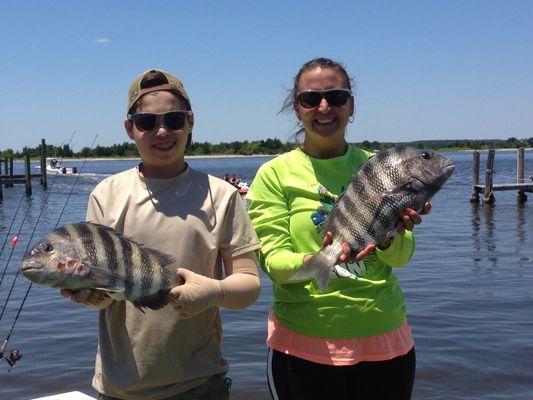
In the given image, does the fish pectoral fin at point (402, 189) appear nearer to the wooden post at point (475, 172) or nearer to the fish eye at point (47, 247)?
the fish eye at point (47, 247)

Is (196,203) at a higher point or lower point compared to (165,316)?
higher

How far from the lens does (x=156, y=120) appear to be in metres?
3.27

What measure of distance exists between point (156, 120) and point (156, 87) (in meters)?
0.18

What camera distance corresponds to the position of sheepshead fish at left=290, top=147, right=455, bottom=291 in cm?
322

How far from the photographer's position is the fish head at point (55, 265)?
111 inches

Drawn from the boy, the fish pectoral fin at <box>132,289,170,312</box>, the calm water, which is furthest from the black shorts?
the calm water

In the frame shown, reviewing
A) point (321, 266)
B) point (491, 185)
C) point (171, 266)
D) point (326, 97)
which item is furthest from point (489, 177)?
point (171, 266)

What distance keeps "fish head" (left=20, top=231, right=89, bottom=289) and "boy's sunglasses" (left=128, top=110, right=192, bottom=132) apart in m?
0.72

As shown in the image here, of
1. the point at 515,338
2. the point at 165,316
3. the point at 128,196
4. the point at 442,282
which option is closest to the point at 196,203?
the point at 128,196

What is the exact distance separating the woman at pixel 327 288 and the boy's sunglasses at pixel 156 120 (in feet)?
2.11

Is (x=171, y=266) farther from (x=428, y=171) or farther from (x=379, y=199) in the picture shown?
(x=428, y=171)

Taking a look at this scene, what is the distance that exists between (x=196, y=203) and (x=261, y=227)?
0.43 m

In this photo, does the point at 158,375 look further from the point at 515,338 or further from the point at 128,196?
the point at 515,338

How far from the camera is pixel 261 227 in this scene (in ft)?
11.8
